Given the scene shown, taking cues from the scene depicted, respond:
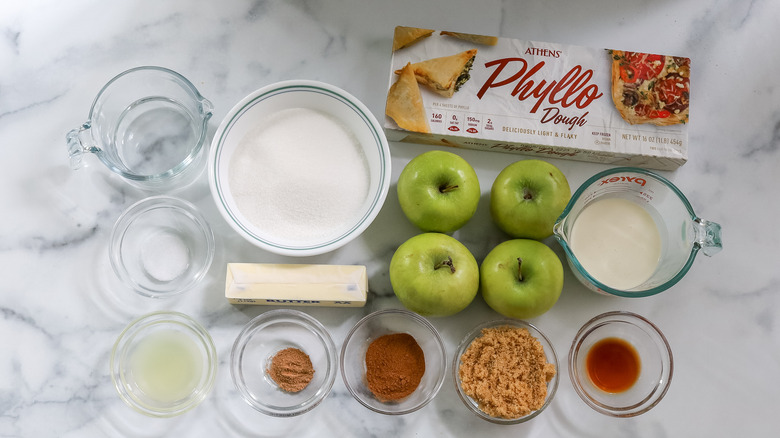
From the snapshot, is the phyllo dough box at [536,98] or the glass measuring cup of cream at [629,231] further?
the phyllo dough box at [536,98]

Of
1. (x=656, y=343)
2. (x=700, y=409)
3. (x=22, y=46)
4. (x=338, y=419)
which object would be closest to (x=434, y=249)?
(x=338, y=419)

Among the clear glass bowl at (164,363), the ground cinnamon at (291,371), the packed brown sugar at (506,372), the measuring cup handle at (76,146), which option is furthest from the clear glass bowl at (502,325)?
the measuring cup handle at (76,146)

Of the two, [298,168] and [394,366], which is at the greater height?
[298,168]

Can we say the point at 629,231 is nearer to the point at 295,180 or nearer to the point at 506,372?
the point at 506,372

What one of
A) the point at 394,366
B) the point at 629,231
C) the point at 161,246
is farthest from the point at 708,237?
the point at 161,246

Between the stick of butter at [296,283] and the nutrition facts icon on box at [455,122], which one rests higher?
the nutrition facts icon on box at [455,122]

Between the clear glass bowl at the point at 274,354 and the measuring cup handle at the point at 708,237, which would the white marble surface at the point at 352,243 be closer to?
the clear glass bowl at the point at 274,354
